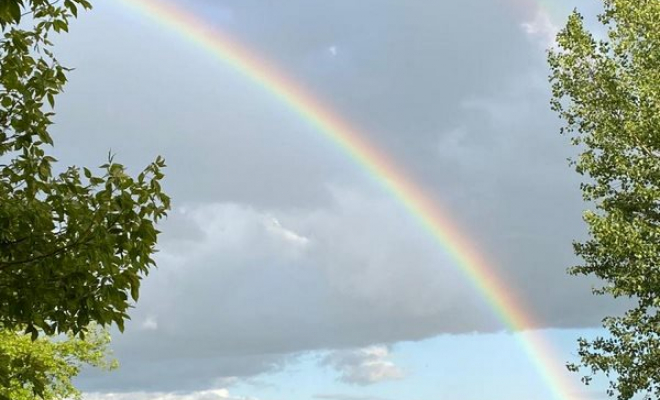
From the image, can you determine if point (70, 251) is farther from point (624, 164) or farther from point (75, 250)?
point (624, 164)

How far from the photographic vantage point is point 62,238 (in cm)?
708

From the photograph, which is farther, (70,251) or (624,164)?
(624,164)

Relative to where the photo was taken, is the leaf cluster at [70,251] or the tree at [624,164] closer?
the leaf cluster at [70,251]

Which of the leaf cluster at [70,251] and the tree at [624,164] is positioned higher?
the tree at [624,164]

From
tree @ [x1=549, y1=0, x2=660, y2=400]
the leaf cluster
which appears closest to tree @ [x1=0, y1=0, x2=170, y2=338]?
the leaf cluster

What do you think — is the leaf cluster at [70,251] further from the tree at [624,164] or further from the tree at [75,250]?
the tree at [624,164]

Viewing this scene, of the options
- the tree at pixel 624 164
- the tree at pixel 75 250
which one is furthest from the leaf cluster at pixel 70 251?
the tree at pixel 624 164

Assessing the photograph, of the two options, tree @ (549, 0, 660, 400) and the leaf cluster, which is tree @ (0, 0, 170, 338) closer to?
the leaf cluster

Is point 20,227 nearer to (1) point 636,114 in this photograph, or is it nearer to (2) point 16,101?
(2) point 16,101

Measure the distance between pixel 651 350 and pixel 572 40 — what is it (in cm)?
1062

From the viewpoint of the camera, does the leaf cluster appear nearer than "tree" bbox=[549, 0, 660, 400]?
Yes

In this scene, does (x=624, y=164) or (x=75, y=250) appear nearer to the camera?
(x=75, y=250)

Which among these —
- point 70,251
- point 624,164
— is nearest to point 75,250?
point 70,251

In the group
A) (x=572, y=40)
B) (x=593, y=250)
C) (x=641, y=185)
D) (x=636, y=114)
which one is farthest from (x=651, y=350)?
(x=572, y=40)
